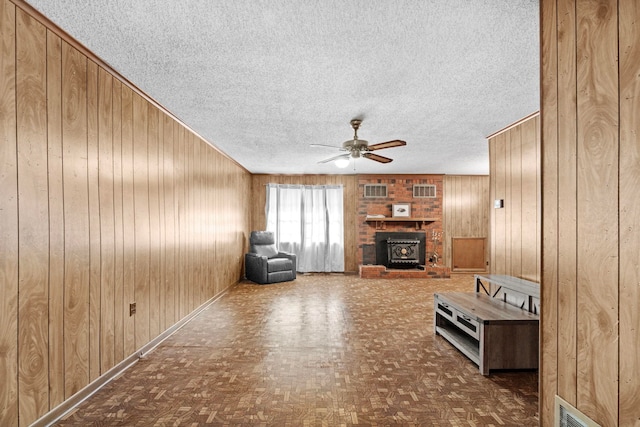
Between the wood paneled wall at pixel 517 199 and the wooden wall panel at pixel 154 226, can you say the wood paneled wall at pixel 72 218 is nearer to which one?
the wooden wall panel at pixel 154 226

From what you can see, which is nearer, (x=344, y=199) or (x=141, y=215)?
(x=141, y=215)

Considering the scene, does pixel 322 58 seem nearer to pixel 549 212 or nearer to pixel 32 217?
pixel 549 212

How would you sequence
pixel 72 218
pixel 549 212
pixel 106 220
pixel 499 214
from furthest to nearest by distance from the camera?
1. pixel 499 214
2. pixel 106 220
3. pixel 72 218
4. pixel 549 212

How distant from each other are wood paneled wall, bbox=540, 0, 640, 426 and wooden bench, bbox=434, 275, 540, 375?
90 centimetres

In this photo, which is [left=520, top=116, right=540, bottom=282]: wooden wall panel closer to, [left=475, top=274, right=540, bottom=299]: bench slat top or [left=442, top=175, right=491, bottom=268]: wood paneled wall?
[left=475, top=274, right=540, bottom=299]: bench slat top

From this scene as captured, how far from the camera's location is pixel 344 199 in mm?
7465

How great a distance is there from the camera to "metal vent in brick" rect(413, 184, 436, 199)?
24.5 feet

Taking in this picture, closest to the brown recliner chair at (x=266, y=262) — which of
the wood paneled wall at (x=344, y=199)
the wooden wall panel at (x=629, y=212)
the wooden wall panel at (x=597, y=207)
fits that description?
the wood paneled wall at (x=344, y=199)

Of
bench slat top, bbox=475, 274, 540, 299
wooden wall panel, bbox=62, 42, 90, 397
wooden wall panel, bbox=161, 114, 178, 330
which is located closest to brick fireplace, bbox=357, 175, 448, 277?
bench slat top, bbox=475, 274, 540, 299

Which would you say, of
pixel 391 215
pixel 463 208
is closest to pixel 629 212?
pixel 391 215

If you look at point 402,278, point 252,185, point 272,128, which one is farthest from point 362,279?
point 272,128

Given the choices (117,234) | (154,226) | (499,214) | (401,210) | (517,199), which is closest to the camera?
(117,234)

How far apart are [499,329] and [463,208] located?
5.62 metres

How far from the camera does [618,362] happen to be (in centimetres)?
118
